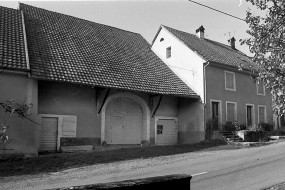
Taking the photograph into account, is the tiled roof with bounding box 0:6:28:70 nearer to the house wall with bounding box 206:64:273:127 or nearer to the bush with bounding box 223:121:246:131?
the house wall with bounding box 206:64:273:127

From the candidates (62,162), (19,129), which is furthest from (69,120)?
(62,162)

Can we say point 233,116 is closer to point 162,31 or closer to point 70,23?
point 162,31

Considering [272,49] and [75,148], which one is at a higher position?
[272,49]

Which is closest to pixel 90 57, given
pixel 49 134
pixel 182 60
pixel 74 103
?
pixel 74 103

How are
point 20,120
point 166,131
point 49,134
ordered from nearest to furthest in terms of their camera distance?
point 20,120 → point 49,134 → point 166,131

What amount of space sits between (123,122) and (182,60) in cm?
689

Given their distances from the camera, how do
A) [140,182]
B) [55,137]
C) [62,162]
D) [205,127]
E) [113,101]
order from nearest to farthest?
[140,182] < [62,162] < [55,137] < [113,101] < [205,127]

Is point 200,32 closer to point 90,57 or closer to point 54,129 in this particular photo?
point 90,57

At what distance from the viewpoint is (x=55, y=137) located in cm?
1377

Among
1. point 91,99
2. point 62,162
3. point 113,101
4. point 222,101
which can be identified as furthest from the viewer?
point 222,101

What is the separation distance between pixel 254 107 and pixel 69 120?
14.7 m

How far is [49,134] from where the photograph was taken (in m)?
13.6

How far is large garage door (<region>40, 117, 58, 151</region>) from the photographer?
13.4 meters

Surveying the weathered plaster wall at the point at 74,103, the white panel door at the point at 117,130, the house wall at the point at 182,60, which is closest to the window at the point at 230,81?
the house wall at the point at 182,60
